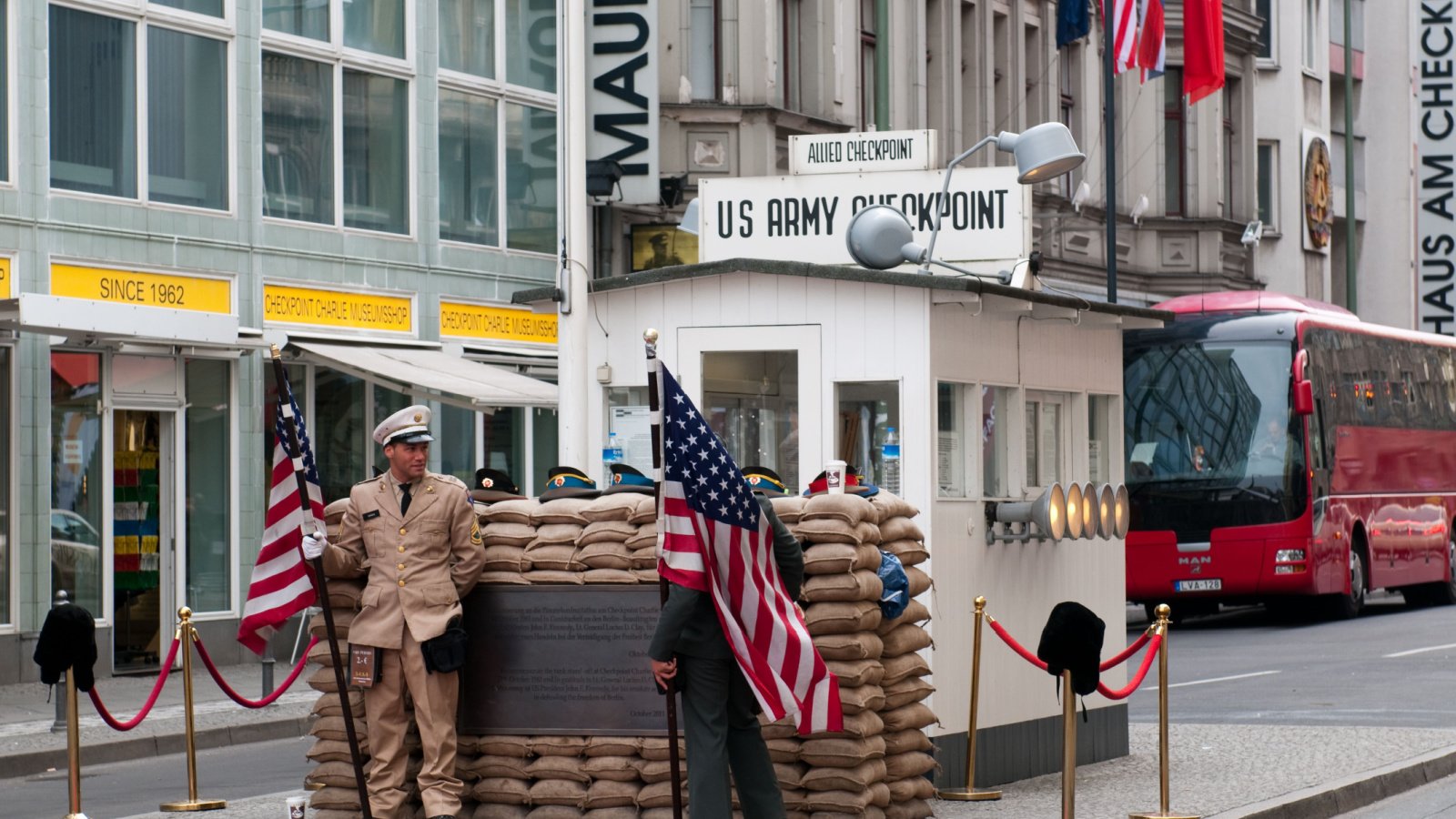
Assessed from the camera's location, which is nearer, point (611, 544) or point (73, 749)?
point (611, 544)

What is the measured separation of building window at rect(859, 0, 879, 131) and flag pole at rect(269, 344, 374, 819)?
2496cm

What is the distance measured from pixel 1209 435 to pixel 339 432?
999cm

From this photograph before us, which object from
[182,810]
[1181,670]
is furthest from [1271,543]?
[182,810]

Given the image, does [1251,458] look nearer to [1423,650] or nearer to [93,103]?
[1423,650]

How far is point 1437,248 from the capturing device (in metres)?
53.5

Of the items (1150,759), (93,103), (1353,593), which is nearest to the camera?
(1150,759)

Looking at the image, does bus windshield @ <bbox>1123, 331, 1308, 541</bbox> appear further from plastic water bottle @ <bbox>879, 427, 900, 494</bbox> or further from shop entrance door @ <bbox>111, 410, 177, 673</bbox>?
plastic water bottle @ <bbox>879, 427, 900, 494</bbox>

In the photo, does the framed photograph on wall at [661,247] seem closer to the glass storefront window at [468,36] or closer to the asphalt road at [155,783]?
the glass storefront window at [468,36]

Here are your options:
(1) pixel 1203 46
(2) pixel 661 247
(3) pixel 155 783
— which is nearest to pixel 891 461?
(3) pixel 155 783

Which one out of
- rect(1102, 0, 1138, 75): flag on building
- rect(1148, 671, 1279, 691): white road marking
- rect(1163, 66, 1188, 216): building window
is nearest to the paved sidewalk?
rect(1148, 671, 1279, 691): white road marking

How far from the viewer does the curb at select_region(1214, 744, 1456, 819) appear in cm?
1111

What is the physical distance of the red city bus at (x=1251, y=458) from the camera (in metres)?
26.4

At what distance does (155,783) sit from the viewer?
14406mm

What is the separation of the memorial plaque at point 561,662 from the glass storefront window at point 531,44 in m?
17.2
